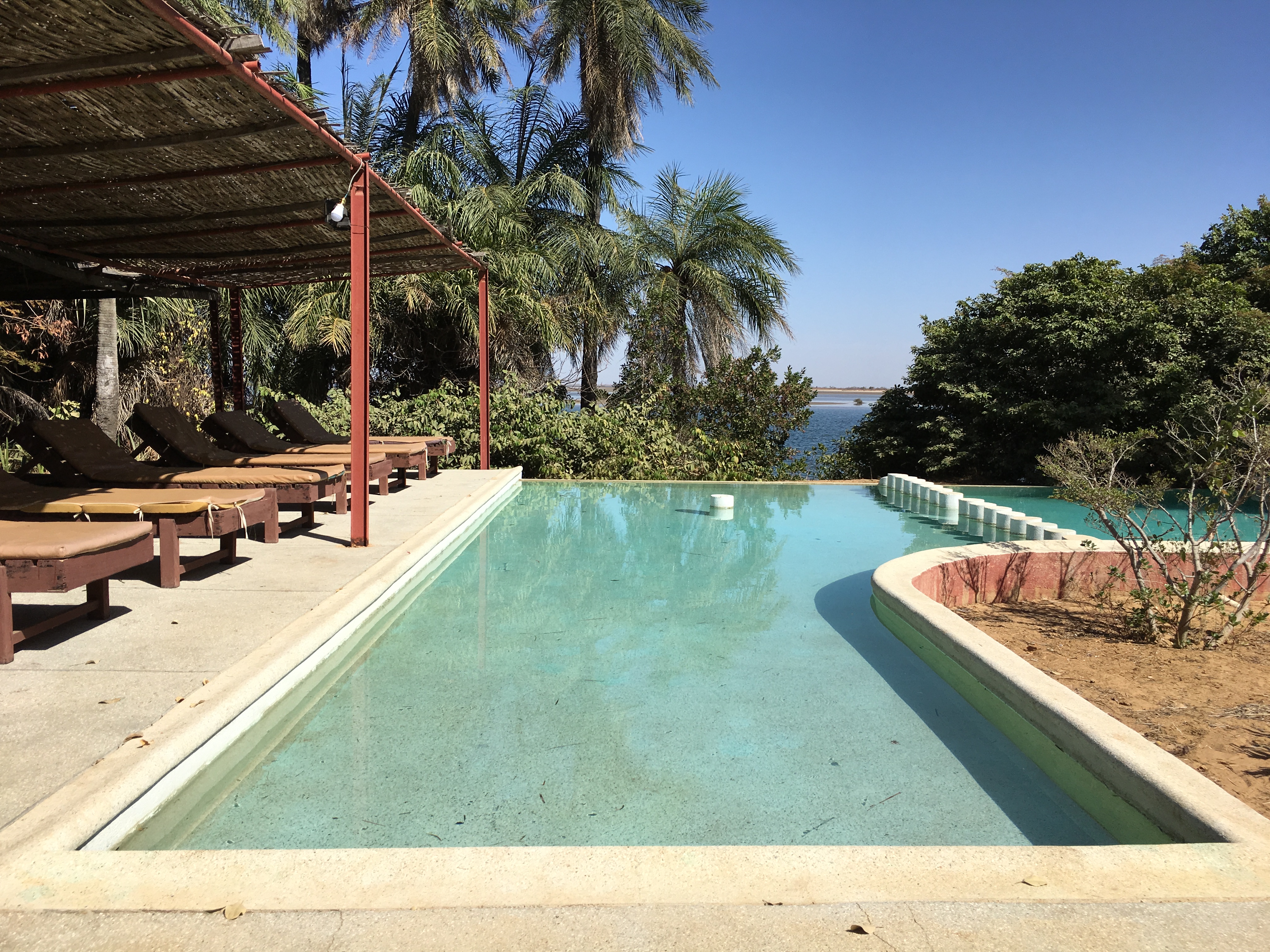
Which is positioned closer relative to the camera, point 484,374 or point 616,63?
point 484,374

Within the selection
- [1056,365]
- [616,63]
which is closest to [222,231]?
[616,63]

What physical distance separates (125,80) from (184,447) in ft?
14.6

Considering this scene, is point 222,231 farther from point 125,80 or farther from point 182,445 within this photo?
point 125,80

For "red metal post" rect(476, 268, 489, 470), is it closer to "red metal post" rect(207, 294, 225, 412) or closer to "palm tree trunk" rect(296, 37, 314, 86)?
"red metal post" rect(207, 294, 225, 412)

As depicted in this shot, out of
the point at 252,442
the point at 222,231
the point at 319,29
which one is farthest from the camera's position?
the point at 319,29

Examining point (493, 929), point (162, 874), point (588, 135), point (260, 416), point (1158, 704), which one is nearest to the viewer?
point (493, 929)

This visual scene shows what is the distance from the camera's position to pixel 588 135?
57.8 feet

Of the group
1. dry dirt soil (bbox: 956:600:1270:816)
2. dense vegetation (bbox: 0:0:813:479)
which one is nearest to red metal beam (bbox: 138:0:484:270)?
dry dirt soil (bbox: 956:600:1270:816)

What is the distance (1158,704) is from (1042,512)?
733 centimetres

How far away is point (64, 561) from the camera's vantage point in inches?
139

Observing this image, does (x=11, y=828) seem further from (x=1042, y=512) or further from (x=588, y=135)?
(x=588, y=135)

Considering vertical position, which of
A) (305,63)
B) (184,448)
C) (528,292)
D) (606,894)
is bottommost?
(606,894)

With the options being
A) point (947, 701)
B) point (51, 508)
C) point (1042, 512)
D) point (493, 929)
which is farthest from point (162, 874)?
point (1042, 512)

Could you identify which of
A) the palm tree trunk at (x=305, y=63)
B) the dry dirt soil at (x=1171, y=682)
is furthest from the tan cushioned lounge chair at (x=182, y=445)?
the palm tree trunk at (x=305, y=63)
